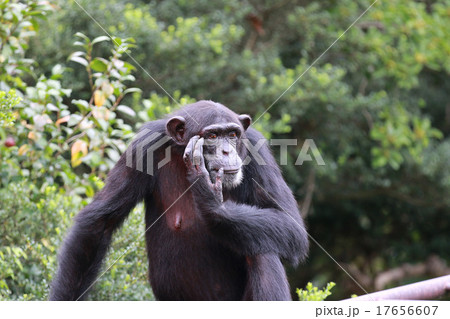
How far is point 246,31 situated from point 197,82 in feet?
8.29

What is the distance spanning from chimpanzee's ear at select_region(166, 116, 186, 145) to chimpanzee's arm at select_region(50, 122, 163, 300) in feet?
0.89

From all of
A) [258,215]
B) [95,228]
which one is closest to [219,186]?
[258,215]

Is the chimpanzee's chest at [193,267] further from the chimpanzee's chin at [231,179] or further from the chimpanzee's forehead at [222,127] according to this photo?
the chimpanzee's forehead at [222,127]

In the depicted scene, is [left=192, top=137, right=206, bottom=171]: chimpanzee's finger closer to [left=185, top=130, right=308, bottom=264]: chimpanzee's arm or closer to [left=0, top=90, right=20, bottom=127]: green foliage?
[left=185, top=130, right=308, bottom=264]: chimpanzee's arm

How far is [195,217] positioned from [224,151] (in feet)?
2.45

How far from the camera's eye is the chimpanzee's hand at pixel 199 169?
559cm

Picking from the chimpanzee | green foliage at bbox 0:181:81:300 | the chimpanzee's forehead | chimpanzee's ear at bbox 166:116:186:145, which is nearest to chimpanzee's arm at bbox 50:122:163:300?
the chimpanzee

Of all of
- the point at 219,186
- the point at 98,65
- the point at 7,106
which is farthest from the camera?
the point at 98,65

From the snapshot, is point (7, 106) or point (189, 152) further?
point (7, 106)

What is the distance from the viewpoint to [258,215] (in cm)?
586

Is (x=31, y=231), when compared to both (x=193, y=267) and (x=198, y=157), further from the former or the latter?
(x=198, y=157)

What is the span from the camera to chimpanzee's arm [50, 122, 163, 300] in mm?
6062

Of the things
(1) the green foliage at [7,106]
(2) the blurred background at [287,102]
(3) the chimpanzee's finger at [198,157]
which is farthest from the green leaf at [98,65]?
(3) the chimpanzee's finger at [198,157]

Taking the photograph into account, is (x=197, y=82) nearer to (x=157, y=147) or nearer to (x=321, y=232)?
(x=157, y=147)
